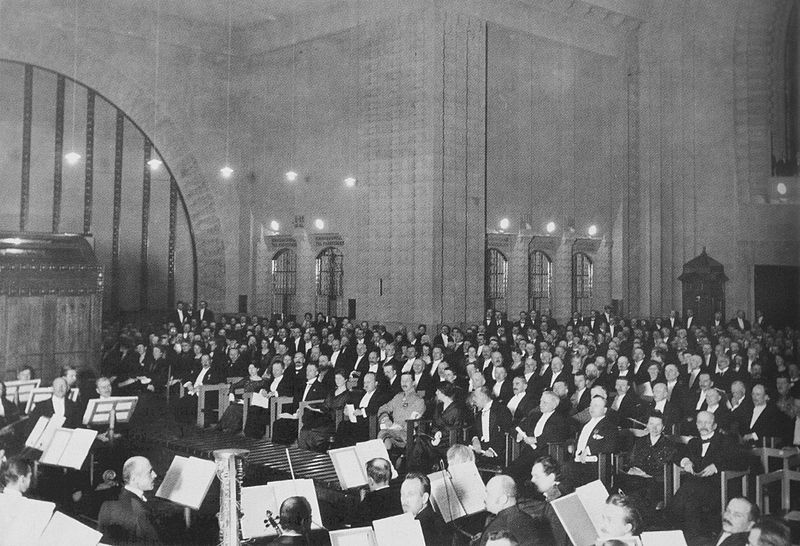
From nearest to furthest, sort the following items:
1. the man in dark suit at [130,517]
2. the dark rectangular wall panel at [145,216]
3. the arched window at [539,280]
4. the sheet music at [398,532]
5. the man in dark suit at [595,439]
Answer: the sheet music at [398,532] < the man in dark suit at [130,517] < the man in dark suit at [595,439] < the dark rectangular wall panel at [145,216] < the arched window at [539,280]

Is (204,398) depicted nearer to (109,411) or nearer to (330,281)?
(109,411)

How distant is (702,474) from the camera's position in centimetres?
744

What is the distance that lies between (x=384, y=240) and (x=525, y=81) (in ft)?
19.5

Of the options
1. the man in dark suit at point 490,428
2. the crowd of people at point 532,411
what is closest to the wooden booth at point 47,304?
the crowd of people at point 532,411

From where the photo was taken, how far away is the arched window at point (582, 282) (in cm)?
2431

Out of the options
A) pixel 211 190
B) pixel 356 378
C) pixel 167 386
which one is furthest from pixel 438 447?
pixel 211 190

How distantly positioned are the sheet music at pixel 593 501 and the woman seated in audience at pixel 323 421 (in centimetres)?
494

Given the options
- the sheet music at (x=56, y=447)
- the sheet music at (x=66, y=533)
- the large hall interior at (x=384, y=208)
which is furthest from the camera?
the large hall interior at (x=384, y=208)

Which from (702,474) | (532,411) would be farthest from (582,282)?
(702,474)

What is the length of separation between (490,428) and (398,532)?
4.35m

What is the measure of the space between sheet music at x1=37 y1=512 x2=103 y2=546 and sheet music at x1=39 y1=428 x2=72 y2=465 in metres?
2.52

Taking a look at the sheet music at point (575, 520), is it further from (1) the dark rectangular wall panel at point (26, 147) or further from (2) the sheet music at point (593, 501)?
(1) the dark rectangular wall panel at point (26, 147)

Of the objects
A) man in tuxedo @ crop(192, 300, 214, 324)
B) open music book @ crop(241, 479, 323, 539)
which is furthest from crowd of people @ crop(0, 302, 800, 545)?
man in tuxedo @ crop(192, 300, 214, 324)

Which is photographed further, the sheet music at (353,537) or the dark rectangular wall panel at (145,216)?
the dark rectangular wall panel at (145,216)
